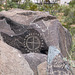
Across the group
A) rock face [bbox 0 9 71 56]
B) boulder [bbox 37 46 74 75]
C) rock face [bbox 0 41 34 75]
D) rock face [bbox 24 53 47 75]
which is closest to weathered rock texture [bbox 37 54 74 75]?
boulder [bbox 37 46 74 75]

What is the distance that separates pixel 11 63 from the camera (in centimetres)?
272

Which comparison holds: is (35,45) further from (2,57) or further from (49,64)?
(2,57)

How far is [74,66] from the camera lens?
13.1 ft

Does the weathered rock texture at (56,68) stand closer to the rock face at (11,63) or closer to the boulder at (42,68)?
the boulder at (42,68)

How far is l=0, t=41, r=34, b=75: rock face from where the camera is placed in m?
2.58

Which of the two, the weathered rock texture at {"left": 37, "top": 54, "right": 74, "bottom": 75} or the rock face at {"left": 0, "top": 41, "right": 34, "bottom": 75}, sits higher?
the rock face at {"left": 0, "top": 41, "right": 34, "bottom": 75}

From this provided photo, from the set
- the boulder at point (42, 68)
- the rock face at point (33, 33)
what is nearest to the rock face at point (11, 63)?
the boulder at point (42, 68)

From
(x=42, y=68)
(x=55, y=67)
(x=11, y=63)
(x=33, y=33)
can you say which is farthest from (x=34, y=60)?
(x=33, y=33)

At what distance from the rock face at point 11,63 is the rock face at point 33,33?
2319 millimetres

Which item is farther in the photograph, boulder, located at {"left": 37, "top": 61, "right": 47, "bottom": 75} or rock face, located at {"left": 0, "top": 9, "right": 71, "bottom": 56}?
rock face, located at {"left": 0, "top": 9, "right": 71, "bottom": 56}

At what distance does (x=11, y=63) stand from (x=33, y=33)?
265 centimetres

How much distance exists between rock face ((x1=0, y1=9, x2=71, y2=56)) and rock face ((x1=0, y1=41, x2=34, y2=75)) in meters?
2.32

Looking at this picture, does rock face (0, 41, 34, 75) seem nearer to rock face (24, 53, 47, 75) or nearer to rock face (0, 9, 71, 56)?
rock face (24, 53, 47, 75)

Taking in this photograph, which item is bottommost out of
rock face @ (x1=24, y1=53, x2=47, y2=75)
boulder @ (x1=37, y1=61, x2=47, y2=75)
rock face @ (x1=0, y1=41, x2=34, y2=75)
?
boulder @ (x1=37, y1=61, x2=47, y2=75)
